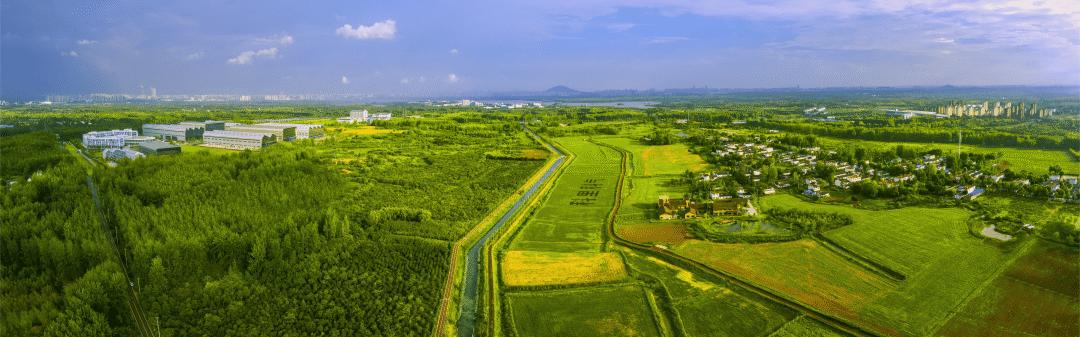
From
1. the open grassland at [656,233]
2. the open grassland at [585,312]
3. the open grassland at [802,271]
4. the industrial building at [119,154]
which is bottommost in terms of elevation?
the open grassland at [585,312]

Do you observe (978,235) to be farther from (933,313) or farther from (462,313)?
(462,313)

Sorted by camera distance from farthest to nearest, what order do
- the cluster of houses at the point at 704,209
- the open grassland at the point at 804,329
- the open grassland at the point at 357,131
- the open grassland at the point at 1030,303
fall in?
the open grassland at the point at 357,131
the cluster of houses at the point at 704,209
the open grassland at the point at 804,329
the open grassland at the point at 1030,303

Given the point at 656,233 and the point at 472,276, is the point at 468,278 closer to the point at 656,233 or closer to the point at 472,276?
the point at 472,276

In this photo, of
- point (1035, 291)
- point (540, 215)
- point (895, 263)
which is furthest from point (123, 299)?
point (1035, 291)

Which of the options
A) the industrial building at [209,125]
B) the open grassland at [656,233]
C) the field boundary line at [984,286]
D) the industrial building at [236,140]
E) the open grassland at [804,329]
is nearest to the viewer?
the open grassland at [804,329]

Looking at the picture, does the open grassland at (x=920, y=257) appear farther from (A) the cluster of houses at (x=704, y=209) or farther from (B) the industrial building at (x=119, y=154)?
(B) the industrial building at (x=119, y=154)

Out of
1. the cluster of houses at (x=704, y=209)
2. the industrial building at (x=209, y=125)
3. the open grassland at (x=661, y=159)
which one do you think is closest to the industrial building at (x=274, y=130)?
the industrial building at (x=209, y=125)
